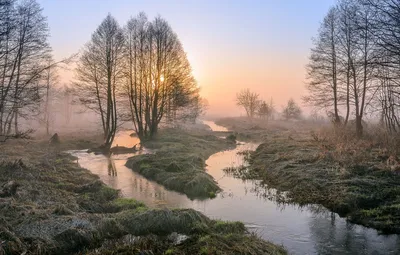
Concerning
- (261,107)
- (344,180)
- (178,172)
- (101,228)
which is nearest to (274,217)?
(344,180)

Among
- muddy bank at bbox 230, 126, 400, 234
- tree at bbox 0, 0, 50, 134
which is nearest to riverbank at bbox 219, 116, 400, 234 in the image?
muddy bank at bbox 230, 126, 400, 234

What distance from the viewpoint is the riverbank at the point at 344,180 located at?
10.7 metres

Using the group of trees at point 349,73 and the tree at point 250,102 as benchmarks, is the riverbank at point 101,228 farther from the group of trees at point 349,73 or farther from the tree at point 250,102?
the tree at point 250,102

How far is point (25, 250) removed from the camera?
7.17 m

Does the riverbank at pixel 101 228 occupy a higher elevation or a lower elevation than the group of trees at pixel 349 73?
lower

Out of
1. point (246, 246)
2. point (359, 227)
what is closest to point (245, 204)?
point (359, 227)

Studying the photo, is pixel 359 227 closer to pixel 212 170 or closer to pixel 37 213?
pixel 37 213

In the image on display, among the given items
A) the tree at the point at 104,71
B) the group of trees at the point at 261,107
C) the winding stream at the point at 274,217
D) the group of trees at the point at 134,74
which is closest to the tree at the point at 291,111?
the group of trees at the point at 261,107

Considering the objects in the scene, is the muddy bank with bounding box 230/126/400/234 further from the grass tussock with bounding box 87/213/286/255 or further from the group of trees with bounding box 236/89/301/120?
the group of trees with bounding box 236/89/301/120

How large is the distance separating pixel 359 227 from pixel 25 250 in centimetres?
951

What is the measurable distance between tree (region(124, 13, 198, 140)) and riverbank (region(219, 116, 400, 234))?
62.1 feet

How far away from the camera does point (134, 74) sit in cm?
3469

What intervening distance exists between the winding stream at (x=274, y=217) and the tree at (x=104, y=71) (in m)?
14.4

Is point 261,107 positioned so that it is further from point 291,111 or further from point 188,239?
point 188,239
